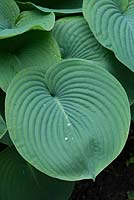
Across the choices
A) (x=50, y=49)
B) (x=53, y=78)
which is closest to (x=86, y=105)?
(x=53, y=78)

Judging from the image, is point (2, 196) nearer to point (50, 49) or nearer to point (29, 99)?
point (29, 99)

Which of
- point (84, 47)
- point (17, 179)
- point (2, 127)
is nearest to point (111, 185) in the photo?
point (17, 179)

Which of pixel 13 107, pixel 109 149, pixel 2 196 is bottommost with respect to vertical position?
pixel 2 196

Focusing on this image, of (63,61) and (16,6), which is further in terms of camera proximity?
(16,6)

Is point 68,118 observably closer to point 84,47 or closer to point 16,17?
point 84,47

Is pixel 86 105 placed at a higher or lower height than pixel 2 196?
higher

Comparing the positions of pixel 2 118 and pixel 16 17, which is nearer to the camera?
pixel 2 118

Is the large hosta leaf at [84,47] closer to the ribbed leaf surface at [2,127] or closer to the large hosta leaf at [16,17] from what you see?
the large hosta leaf at [16,17]

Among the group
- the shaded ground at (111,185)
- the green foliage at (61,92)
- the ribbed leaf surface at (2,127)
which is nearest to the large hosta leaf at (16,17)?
the green foliage at (61,92)

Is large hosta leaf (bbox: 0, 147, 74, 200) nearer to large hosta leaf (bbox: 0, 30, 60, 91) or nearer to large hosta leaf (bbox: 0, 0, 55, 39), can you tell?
large hosta leaf (bbox: 0, 30, 60, 91)
